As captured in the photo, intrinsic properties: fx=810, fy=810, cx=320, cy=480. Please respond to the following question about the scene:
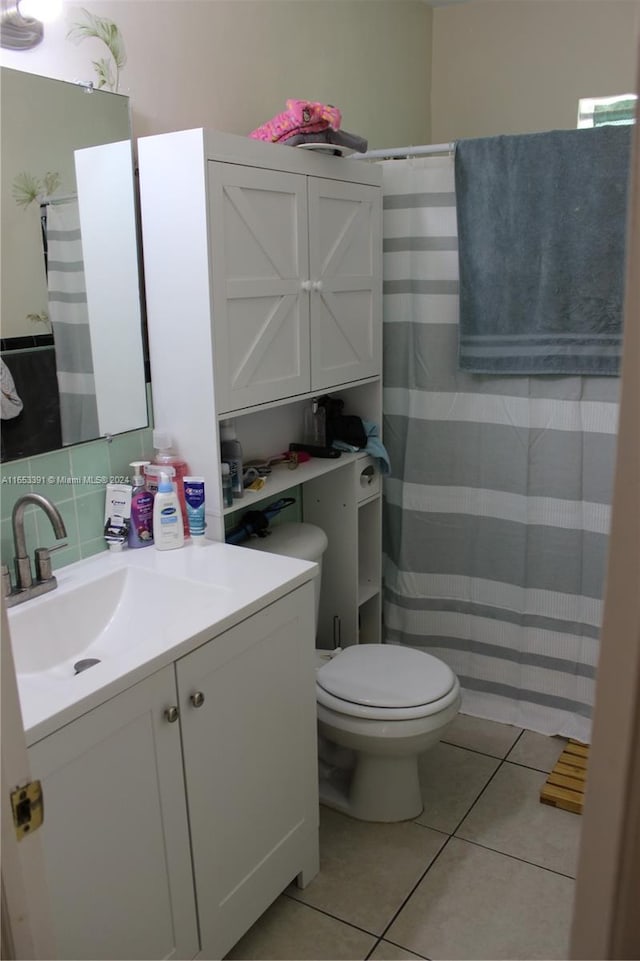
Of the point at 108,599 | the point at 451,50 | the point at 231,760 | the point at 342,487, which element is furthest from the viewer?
the point at 451,50

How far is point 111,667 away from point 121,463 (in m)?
0.72

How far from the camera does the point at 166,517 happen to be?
1981 mm

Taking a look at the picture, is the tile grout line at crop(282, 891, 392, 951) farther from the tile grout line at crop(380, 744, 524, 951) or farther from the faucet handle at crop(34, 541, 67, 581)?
the faucet handle at crop(34, 541, 67, 581)

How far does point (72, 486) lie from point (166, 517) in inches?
9.2

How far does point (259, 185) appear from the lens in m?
2.01

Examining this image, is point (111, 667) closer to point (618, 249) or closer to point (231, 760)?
point (231, 760)

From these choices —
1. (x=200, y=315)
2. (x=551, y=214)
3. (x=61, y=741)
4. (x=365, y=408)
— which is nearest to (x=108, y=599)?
(x=61, y=741)

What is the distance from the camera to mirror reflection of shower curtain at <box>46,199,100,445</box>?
180cm

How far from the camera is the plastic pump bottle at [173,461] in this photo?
6.72 ft

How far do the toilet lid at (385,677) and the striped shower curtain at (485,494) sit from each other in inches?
20.2

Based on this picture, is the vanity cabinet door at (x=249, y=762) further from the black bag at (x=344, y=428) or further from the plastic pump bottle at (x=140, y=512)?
the black bag at (x=344, y=428)

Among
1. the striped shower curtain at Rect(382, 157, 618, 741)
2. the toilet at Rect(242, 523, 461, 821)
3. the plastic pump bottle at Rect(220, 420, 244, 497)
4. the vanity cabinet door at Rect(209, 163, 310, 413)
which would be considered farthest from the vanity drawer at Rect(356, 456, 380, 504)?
the plastic pump bottle at Rect(220, 420, 244, 497)

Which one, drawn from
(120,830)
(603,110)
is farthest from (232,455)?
(603,110)

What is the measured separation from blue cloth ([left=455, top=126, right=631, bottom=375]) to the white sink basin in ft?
4.20
